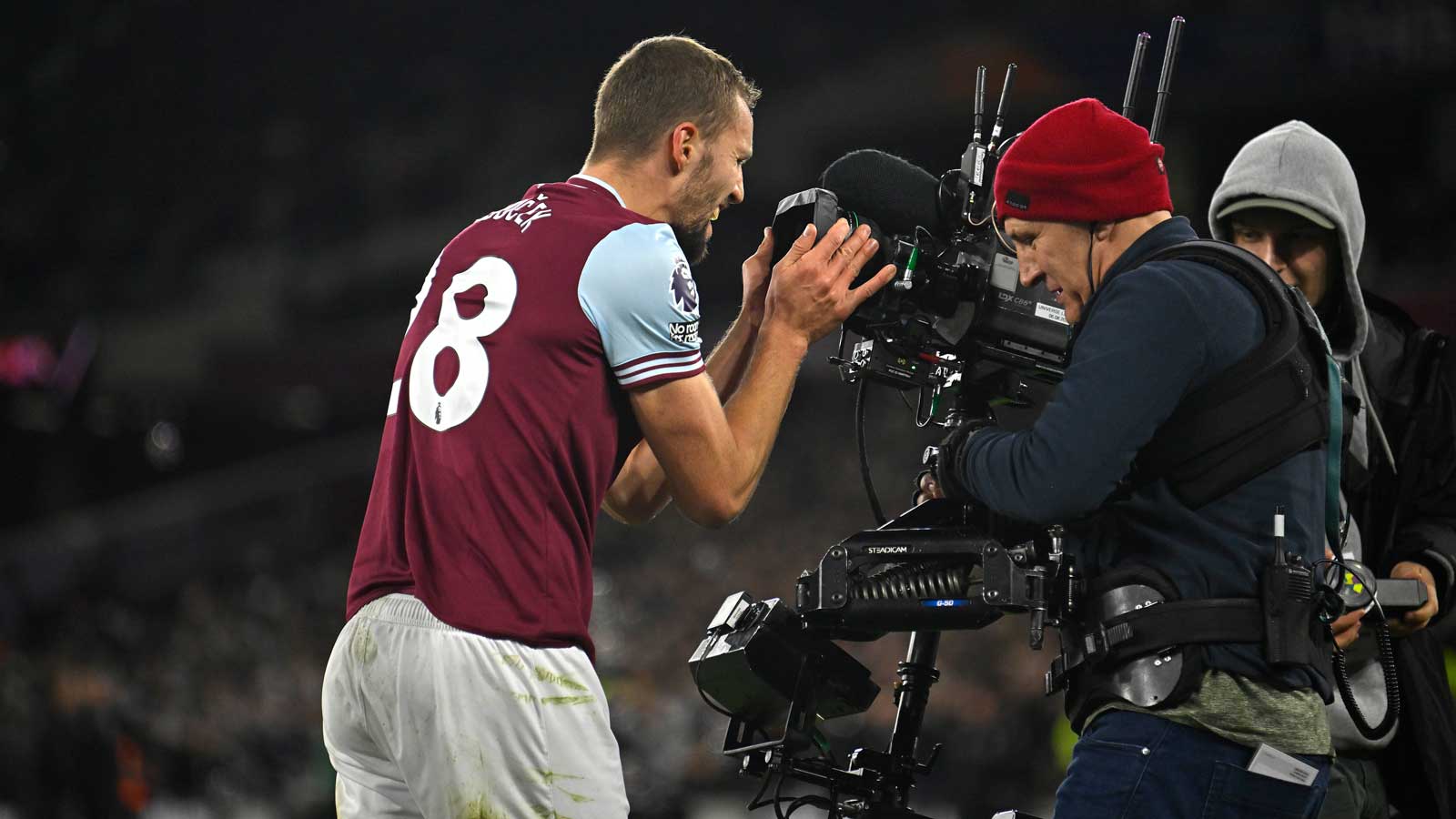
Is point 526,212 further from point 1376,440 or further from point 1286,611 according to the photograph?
point 1376,440

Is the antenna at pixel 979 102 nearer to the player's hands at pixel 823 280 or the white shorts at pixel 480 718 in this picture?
the player's hands at pixel 823 280

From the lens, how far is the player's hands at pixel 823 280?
2736 mm

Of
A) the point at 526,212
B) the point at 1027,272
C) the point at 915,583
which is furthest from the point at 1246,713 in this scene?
the point at 526,212

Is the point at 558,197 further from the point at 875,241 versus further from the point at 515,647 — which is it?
the point at 515,647

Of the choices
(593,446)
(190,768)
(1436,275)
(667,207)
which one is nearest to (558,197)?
(667,207)

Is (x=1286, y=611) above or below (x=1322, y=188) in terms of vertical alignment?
below

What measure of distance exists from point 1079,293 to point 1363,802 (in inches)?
50.8

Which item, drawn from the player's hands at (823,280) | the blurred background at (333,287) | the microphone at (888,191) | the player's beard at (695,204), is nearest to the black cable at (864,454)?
the player's hands at (823,280)

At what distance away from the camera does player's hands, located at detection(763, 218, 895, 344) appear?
8.98 ft

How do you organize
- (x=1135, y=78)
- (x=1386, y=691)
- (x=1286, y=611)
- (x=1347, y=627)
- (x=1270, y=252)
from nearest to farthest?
(x=1286, y=611), (x=1347, y=627), (x=1135, y=78), (x=1386, y=691), (x=1270, y=252)

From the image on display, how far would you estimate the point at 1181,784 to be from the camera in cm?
221

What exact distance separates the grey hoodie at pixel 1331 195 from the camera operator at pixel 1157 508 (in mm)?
977

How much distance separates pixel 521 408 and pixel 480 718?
1.55 feet

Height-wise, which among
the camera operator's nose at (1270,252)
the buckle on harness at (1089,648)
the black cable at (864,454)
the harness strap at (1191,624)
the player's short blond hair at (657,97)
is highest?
the player's short blond hair at (657,97)
